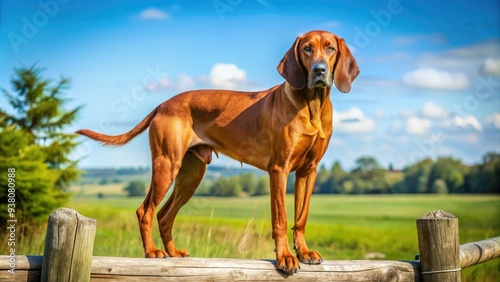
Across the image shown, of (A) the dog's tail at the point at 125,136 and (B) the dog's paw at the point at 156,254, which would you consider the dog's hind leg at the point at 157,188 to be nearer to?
(B) the dog's paw at the point at 156,254

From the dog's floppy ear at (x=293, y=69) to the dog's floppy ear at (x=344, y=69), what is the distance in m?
0.25

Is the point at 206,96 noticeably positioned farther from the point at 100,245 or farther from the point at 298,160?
the point at 100,245

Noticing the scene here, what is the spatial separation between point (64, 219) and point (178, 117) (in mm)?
1419

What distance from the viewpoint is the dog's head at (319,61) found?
3.87m

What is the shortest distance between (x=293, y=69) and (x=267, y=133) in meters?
0.55

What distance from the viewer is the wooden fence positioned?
3.45 meters

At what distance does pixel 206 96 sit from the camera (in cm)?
467

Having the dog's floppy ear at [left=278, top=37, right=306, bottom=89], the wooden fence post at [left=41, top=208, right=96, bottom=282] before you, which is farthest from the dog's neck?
the wooden fence post at [left=41, top=208, right=96, bottom=282]

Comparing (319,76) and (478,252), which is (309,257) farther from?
(478,252)

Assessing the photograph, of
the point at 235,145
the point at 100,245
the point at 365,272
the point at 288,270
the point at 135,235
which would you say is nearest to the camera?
the point at 288,270

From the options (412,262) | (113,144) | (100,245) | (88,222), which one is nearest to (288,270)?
(412,262)

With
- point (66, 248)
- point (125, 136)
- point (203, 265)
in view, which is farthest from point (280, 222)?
point (125, 136)

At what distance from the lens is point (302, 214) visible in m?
4.18

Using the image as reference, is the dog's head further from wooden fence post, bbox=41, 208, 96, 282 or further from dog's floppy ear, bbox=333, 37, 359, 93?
wooden fence post, bbox=41, 208, 96, 282
